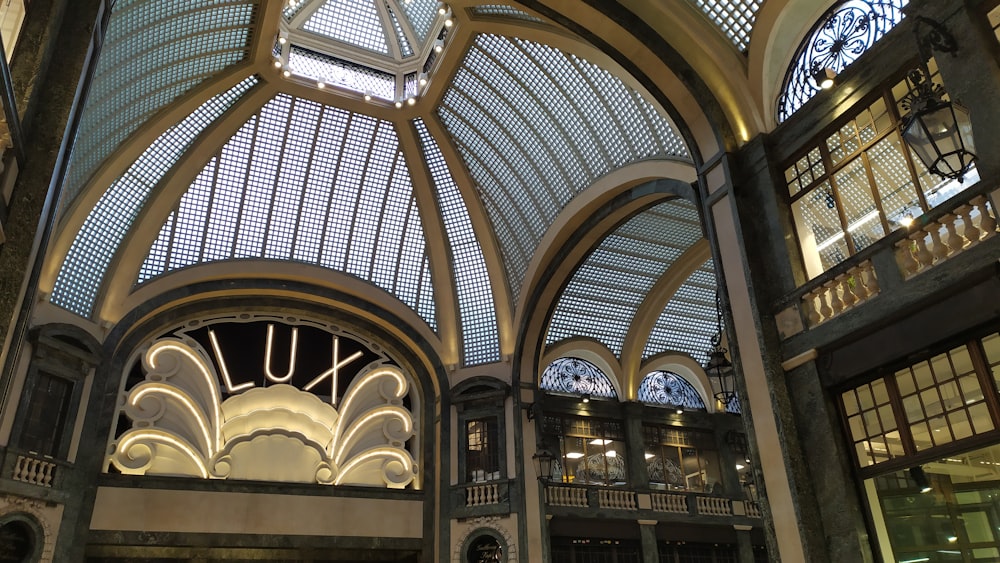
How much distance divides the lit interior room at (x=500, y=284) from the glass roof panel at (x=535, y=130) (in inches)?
2.9

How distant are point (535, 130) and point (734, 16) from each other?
6.14m

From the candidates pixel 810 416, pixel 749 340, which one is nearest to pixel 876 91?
pixel 749 340

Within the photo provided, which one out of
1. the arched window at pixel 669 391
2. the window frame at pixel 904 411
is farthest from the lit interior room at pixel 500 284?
the arched window at pixel 669 391

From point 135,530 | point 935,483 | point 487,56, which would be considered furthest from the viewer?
point 487,56

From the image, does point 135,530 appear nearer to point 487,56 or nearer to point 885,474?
point 487,56

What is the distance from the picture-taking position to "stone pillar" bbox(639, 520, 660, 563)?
1655 cm

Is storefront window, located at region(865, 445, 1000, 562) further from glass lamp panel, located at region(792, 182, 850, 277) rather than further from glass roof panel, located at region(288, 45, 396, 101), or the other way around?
glass roof panel, located at region(288, 45, 396, 101)

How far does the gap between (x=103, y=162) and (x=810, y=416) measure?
1365cm

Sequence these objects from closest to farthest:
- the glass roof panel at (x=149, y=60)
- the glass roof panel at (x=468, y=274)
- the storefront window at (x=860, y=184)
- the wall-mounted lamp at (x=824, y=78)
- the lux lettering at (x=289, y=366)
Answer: the wall-mounted lamp at (x=824, y=78) < the storefront window at (x=860, y=184) < the glass roof panel at (x=149, y=60) < the lux lettering at (x=289, y=366) < the glass roof panel at (x=468, y=274)

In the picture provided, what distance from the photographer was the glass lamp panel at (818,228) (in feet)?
30.3

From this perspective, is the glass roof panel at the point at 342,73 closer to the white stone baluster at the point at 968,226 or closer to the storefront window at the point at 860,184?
the storefront window at the point at 860,184

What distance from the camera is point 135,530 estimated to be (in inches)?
556

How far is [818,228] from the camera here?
34.0ft

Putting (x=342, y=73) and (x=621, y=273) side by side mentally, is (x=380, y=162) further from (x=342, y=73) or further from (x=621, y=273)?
(x=621, y=273)
